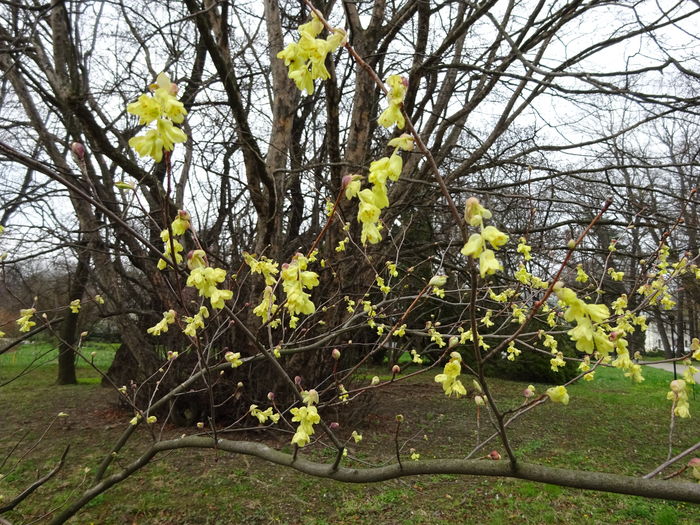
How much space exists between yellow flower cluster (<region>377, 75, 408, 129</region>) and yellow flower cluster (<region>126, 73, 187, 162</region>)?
0.49 meters

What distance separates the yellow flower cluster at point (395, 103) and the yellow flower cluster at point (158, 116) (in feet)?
1.61

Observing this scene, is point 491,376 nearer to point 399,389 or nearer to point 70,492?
point 399,389

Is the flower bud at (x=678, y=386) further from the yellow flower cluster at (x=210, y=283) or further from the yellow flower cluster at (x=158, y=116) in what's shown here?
the yellow flower cluster at (x=158, y=116)

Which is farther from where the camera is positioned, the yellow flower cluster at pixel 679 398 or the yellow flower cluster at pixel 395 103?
the yellow flower cluster at pixel 679 398

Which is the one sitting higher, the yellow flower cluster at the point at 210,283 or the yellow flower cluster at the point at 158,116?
the yellow flower cluster at the point at 158,116

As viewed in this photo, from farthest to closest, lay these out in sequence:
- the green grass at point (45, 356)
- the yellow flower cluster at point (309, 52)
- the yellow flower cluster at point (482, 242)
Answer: the green grass at point (45, 356)
the yellow flower cluster at point (309, 52)
the yellow flower cluster at point (482, 242)

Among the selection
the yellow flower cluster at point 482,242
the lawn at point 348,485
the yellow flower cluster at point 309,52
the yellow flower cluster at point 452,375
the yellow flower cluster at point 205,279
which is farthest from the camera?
the lawn at point 348,485

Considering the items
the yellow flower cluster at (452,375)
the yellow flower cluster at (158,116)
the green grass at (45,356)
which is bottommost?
the green grass at (45,356)

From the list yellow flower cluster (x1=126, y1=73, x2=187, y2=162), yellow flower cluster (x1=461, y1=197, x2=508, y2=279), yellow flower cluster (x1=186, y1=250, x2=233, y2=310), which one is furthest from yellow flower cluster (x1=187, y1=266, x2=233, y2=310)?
yellow flower cluster (x1=461, y1=197, x2=508, y2=279)

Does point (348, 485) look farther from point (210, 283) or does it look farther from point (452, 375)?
point (210, 283)

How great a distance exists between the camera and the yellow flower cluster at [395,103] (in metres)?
1.06

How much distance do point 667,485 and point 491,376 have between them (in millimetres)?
10645

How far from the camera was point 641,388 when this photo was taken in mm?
10555

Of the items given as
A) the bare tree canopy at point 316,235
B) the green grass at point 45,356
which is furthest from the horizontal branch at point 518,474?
the green grass at point 45,356
